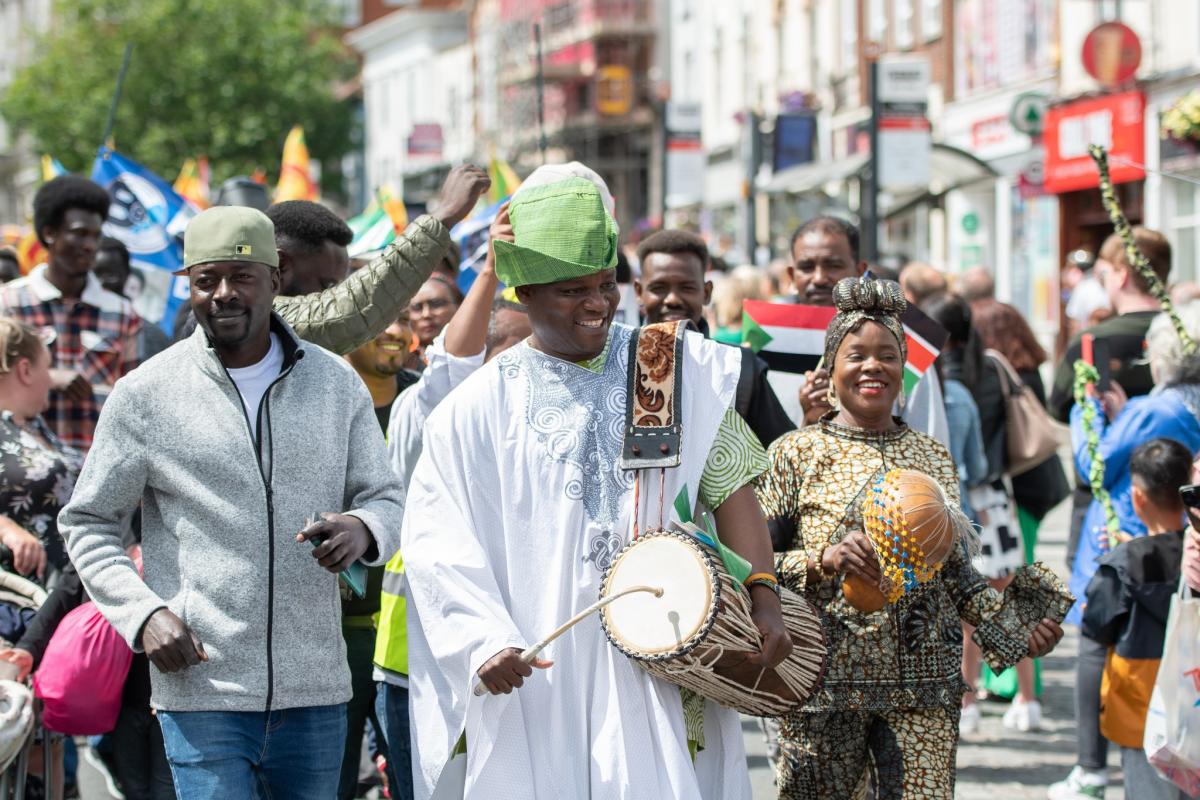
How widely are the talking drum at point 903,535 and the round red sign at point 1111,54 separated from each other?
743 inches

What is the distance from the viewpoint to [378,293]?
5188mm

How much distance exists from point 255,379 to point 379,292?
2.70ft

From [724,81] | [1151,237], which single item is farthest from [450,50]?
[1151,237]

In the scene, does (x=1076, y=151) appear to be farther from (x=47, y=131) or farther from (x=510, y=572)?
(x=47, y=131)

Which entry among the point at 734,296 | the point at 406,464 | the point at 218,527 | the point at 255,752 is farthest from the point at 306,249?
the point at 734,296

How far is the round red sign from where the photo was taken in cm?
2242

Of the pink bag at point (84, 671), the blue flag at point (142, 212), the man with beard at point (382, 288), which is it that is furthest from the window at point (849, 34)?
the pink bag at point (84, 671)

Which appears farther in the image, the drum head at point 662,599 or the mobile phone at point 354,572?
the mobile phone at point 354,572

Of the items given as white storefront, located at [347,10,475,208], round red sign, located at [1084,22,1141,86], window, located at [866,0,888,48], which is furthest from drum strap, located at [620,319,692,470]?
white storefront, located at [347,10,475,208]

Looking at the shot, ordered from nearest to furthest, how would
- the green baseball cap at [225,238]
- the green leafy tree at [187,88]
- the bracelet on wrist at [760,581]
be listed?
the bracelet on wrist at [760,581], the green baseball cap at [225,238], the green leafy tree at [187,88]

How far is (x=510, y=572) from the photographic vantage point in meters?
3.91

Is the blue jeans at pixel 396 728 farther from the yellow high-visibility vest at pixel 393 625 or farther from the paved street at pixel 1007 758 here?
the paved street at pixel 1007 758

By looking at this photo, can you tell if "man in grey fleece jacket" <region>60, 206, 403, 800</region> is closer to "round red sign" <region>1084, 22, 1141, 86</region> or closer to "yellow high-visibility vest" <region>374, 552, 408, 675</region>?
"yellow high-visibility vest" <region>374, 552, 408, 675</region>

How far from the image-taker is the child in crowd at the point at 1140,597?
6074mm
